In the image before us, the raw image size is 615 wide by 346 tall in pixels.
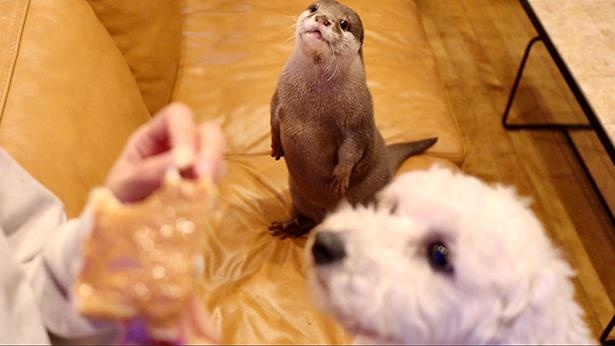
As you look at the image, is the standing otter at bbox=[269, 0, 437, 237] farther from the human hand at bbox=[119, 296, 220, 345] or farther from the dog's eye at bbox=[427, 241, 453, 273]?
the human hand at bbox=[119, 296, 220, 345]

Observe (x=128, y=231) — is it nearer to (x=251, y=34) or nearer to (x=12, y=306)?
(x=12, y=306)

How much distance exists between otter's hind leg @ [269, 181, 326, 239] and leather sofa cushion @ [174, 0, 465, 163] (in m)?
0.21

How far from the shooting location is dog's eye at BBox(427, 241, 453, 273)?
74cm

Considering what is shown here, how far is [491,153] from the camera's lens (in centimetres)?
209

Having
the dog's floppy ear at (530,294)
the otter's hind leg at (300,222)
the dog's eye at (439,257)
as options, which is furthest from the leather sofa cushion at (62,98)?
Result: the dog's floppy ear at (530,294)

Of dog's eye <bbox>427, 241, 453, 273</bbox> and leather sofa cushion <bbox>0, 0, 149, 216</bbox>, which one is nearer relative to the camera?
dog's eye <bbox>427, 241, 453, 273</bbox>

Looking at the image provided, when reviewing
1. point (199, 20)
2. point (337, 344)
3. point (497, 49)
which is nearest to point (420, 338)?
point (337, 344)

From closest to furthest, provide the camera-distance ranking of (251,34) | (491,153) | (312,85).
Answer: (312,85), (251,34), (491,153)

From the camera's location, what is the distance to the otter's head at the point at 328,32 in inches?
43.1

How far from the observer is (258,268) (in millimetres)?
1179

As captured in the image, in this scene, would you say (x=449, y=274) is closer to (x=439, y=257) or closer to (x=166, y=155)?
(x=439, y=257)

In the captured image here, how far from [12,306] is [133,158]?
268mm

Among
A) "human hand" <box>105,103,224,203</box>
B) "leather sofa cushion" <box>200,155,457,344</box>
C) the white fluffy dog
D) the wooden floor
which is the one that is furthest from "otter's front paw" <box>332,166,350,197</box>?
the wooden floor

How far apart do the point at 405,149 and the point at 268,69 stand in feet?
1.50
